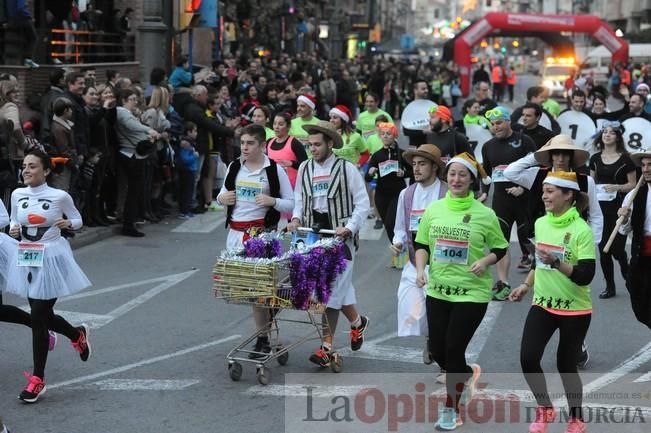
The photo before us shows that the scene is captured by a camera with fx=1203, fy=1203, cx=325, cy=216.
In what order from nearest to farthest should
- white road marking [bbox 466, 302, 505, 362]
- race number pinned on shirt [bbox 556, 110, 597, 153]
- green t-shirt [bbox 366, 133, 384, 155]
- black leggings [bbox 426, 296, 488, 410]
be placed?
black leggings [bbox 426, 296, 488, 410]
white road marking [bbox 466, 302, 505, 362]
race number pinned on shirt [bbox 556, 110, 597, 153]
green t-shirt [bbox 366, 133, 384, 155]

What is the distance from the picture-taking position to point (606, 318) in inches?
455

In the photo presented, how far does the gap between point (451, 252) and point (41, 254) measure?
9.88ft

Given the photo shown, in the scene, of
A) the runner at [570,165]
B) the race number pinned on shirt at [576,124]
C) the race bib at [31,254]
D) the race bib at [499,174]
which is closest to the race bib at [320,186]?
the runner at [570,165]

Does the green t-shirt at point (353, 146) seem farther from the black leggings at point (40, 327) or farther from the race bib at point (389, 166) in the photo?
the black leggings at point (40, 327)

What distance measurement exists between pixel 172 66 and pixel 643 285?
67.2 feet

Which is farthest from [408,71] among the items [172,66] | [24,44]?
[24,44]

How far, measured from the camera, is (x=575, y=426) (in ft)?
24.2

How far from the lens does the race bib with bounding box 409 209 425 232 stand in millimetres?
9195

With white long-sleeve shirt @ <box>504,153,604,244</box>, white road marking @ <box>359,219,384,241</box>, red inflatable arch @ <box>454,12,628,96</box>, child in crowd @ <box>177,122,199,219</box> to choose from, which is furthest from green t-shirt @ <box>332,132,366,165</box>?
red inflatable arch @ <box>454,12,628,96</box>

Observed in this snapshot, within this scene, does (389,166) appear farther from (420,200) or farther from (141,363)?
(141,363)

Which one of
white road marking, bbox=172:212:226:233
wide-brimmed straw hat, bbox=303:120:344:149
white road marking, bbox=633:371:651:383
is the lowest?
white road marking, bbox=172:212:226:233

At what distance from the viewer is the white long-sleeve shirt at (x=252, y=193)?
963 cm

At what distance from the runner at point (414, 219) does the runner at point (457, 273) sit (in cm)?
96

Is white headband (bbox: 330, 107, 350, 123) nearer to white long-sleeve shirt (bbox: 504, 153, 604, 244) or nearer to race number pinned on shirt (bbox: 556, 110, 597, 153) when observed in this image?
white long-sleeve shirt (bbox: 504, 153, 604, 244)
